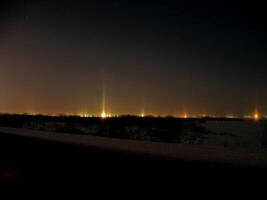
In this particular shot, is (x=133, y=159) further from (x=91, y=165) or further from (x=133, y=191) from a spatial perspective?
(x=133, y=191)

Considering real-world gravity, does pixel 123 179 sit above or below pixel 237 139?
above

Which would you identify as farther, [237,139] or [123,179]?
[237,139]

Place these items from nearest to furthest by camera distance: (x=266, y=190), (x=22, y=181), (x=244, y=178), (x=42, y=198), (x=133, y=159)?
(x=42, y=198)
(x=266, y=190)
(x=22, y=181)
(x=244, y=178)
(x=133, y=159)

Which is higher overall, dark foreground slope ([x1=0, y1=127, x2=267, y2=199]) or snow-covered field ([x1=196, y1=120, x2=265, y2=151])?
dark foreground slope ([x1=0, y1=127, x2=267, y2=199])

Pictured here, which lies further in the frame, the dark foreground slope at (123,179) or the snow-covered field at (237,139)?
the snow-covered field at (237,139)

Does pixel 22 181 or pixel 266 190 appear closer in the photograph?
pixel 266 190

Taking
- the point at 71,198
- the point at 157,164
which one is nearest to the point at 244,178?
the point at 157,164

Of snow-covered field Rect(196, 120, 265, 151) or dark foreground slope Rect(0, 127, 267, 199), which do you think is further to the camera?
snow-covered field Rect(196, 120, 265, 151)

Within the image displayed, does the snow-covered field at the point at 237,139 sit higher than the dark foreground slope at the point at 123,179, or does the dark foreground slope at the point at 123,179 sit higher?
the dark foreground slope at the point at 123,179
